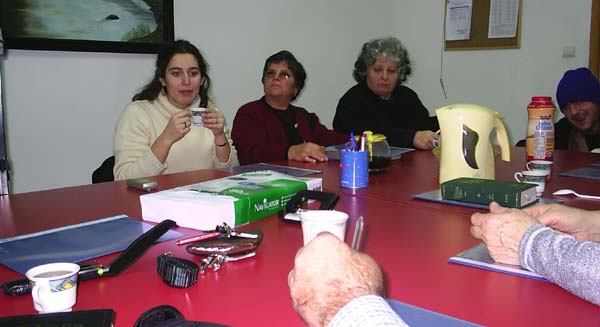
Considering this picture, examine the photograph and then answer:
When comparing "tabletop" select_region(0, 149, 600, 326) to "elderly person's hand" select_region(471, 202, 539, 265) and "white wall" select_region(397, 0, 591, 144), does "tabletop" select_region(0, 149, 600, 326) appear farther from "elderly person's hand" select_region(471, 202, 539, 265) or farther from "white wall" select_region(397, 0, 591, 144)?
"white wall" select_region(397, 0, 591, 144)

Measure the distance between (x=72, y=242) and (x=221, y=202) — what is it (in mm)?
290

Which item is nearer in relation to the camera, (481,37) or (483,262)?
(483,262)

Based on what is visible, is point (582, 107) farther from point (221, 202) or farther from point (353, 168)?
point (221, 202)

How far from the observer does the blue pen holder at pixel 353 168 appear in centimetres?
153

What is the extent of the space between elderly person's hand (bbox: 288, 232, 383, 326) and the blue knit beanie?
2832 millimetres

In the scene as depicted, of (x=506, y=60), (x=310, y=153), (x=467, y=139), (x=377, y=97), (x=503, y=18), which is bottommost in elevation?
(x=310, y=153)

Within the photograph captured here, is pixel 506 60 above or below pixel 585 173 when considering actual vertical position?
above

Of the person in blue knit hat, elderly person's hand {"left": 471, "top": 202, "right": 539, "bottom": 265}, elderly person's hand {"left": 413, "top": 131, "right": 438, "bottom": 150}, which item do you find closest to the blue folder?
elderly person's hand {"left": 471, "top": 202, "right": 539, "bottom": 265}

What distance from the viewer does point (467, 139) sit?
1515 mm

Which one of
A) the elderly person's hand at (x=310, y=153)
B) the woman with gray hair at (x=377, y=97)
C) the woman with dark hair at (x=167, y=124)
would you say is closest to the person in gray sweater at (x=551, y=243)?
the elderly person's hand at (x=310, y=153)

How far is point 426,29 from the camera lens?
184 inches

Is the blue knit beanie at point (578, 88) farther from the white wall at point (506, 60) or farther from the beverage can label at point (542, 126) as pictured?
the beverage can label at point (542, 126)

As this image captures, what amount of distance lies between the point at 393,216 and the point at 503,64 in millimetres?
3419

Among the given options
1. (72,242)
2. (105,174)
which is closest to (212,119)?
(105,174)
